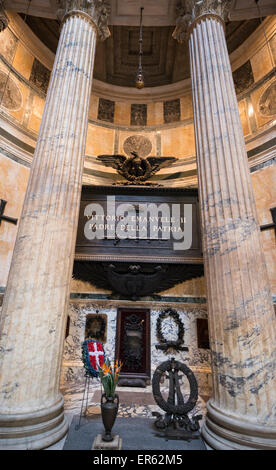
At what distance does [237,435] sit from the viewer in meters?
2.63

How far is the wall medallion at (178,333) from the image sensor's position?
619 centimetres

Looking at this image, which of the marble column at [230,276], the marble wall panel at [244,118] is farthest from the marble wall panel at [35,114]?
the marble wall panel at [244,118]

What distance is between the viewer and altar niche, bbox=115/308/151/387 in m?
5.84

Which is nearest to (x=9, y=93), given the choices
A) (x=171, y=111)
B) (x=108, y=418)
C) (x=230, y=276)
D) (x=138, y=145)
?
(x=138, y=145)

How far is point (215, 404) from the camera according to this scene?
3010 mm

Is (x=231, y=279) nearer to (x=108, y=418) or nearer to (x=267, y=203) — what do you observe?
(x=108, y=418)

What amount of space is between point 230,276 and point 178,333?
3630 millimetres

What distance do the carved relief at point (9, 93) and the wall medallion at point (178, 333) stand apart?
720 centimetres

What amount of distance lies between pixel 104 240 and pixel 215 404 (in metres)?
4.24

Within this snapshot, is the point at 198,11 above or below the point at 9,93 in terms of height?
above

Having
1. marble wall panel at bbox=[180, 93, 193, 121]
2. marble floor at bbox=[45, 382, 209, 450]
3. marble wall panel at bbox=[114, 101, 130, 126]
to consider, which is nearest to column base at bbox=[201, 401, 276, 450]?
marble floor at bbox=[45, 382, 209, 450]

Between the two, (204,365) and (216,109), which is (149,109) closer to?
(216,109)

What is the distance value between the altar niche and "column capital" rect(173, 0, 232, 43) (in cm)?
689

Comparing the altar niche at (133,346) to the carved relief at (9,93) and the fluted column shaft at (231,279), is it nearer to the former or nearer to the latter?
the fluted column shaft at (231,279)
